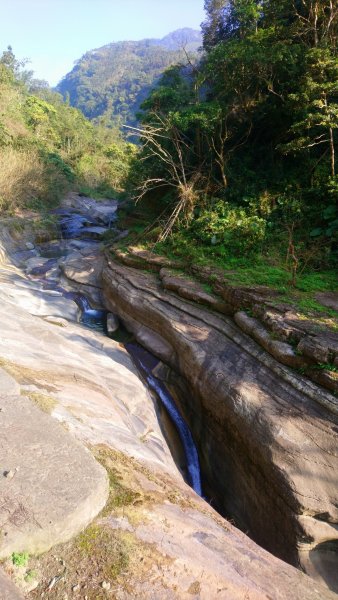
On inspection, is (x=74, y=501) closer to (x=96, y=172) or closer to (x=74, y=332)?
(x=74, y=332)

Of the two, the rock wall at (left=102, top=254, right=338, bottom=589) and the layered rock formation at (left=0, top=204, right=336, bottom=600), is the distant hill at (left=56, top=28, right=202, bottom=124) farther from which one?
the rock wall at (left=102, top=254, right=338, bottom=589)

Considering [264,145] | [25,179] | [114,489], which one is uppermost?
[264,145]

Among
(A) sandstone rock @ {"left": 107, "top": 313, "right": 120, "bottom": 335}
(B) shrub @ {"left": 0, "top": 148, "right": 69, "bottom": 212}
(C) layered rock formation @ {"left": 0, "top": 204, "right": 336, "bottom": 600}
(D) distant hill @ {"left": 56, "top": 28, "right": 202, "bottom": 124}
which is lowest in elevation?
(A) sandstone rock @ {"left": 107, "top": 313, "right": 120, "bottom": 335}

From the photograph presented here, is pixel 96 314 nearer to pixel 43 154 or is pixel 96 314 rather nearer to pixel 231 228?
pixel 231 228

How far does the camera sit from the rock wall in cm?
379

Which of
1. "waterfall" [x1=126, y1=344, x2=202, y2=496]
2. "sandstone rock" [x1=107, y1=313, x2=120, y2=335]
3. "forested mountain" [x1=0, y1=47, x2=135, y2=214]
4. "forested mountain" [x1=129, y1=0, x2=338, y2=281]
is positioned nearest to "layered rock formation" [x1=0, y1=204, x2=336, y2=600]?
"waterfall" [x1=126, y1=344, x2=202, y2=496]

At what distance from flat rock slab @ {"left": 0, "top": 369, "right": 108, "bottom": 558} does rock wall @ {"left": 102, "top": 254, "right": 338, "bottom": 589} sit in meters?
2.36

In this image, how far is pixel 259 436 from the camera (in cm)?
439

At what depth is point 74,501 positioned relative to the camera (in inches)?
94.5

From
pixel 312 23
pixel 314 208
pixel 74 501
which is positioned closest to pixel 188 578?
pixel 74 501

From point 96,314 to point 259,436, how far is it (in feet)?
20.8

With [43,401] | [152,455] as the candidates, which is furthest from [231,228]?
[43,401]

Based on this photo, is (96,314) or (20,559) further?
(96,314)

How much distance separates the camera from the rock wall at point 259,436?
379 centimetres
